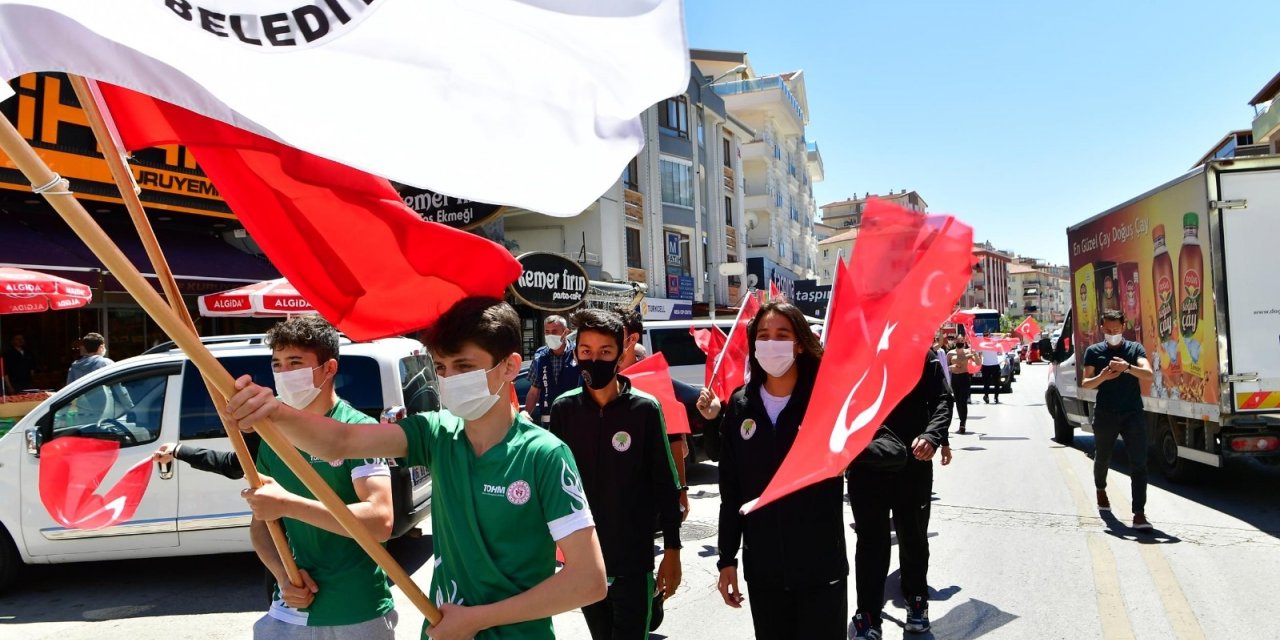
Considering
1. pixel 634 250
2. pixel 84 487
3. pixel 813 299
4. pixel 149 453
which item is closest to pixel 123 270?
pixel 84 487

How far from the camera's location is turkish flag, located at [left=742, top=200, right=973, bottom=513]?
114 inches

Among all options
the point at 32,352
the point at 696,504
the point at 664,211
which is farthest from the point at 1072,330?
the point at 664,211

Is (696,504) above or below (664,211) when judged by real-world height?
below

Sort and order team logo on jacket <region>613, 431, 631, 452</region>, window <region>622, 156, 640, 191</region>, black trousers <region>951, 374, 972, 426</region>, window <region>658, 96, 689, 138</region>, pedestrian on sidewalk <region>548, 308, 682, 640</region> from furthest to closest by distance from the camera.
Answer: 1. window <region>658, 96, 689, 138</region>
2. window <region>622, 156, 640, 191</region>
3. black trousers <region>951, 374, 972, 426</region>
4. team logo on jacket <region>613, 431, 631, 452</region>
5. pedestrian on sidewalk <region>548, 308, 682, 640</region>

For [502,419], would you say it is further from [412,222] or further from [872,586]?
[872,586]

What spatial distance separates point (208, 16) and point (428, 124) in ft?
1.63

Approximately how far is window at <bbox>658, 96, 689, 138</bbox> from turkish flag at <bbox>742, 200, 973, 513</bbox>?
30.7 meters

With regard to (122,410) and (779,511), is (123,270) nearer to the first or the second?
(779,511)

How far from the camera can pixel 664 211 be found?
33.7m

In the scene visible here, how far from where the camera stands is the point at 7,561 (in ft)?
21.4

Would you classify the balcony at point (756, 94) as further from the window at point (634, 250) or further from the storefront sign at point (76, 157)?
the storefront sign at point (76, 157)

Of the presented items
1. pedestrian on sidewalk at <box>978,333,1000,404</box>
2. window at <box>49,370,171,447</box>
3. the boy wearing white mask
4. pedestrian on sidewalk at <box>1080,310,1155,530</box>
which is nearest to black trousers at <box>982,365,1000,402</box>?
pedestrian on sidewalk at <box>978,333,1000,404</box>

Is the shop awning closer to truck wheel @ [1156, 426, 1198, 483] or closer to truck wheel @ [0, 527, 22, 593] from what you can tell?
truck wheel @ [0, 527, 22, 593]

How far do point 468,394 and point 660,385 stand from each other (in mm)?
3648
